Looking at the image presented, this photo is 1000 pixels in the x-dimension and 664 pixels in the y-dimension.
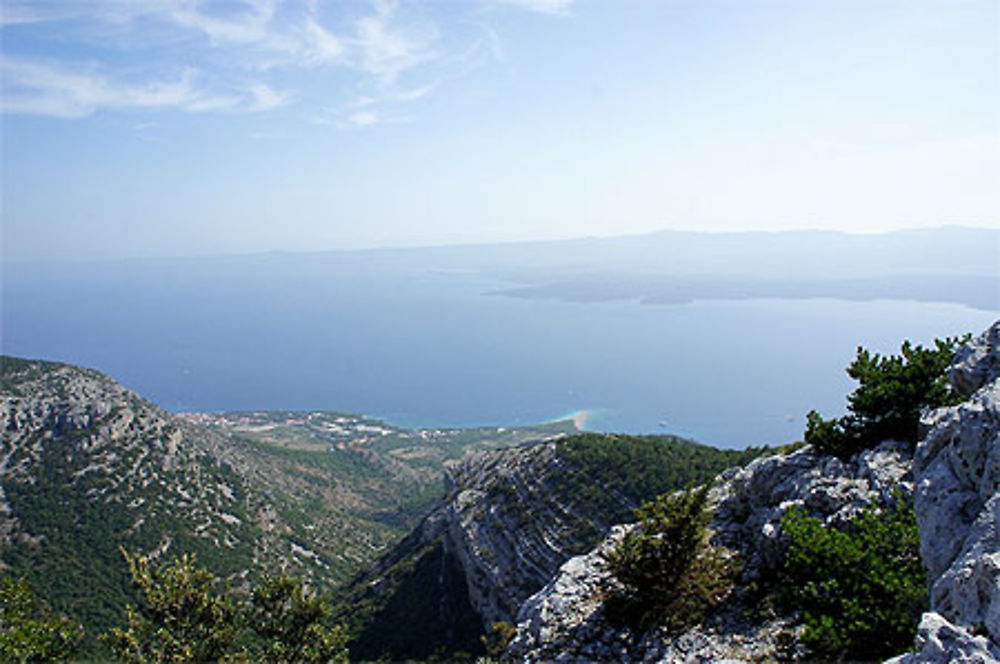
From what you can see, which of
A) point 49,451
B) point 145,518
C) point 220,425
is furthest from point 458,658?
point 220,425

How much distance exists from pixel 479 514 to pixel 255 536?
36221 mm

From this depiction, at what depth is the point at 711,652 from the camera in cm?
924

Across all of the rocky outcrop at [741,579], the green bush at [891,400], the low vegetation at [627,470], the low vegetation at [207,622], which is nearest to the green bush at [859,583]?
the rocky outcrop at [741,579]

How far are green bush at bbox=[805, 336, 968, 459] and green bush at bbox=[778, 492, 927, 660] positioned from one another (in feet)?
8.98

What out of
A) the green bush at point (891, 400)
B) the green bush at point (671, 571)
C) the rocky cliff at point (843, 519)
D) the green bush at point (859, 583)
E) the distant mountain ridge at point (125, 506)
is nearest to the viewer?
the rocky cliff at point (843, 519)

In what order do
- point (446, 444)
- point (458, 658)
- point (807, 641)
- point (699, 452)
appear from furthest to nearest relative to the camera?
point (446, 444) < point (699, 452) < point (458, 658) < point (807, 641)

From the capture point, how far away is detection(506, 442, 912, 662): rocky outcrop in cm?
952

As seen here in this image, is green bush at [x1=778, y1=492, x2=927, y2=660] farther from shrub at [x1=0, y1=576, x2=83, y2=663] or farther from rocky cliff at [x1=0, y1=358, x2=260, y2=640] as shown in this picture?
rocky cliff at [x1=0, y1=358, x2=260, y2=640]

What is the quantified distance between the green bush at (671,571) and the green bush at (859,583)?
4.62 feet

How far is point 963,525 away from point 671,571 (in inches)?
204

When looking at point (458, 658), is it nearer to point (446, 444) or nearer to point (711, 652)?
point (711, 652)

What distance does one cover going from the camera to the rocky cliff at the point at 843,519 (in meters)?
5.30

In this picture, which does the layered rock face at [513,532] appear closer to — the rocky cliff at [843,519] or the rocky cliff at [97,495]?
the rocky cliff at [843,519]

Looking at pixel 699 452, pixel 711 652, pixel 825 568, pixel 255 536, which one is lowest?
pixel 255 536
